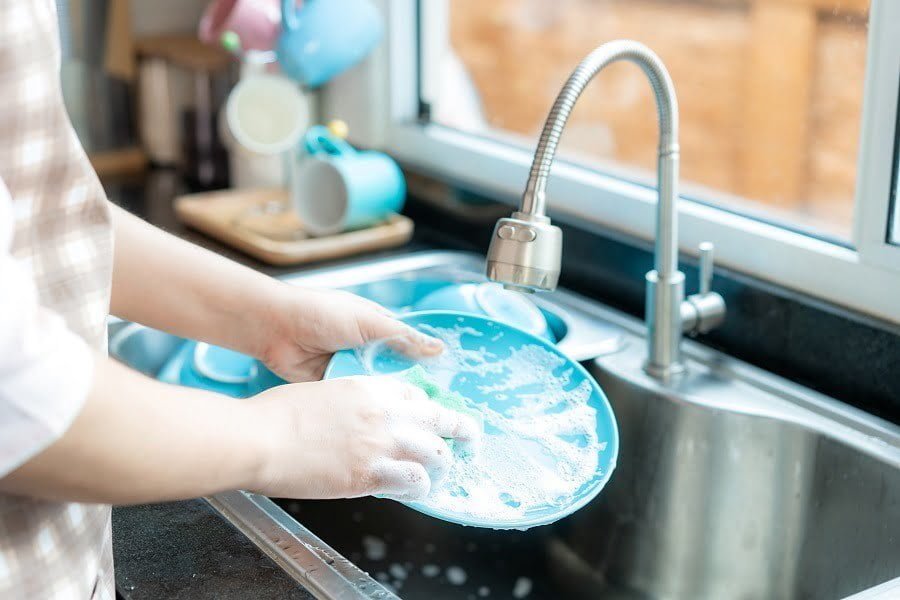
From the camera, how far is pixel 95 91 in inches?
89.0

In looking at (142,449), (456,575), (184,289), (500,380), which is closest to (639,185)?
(500,380)

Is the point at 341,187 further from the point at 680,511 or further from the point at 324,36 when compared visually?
the point at 680,511

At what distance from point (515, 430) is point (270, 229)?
2.69ft

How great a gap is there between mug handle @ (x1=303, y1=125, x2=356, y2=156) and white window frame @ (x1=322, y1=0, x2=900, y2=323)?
0.51 feet

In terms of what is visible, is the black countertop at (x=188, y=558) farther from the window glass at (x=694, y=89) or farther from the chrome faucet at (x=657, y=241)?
the window glass at (x=694, y=89)

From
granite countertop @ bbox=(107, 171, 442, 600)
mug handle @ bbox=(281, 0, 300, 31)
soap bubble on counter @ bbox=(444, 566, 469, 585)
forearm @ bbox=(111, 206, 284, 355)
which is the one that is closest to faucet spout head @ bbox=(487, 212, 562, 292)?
forearm @ bbox=(111, 206, 284, 355)

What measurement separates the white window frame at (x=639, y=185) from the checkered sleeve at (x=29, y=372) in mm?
853

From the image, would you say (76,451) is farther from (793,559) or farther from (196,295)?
(793,559)

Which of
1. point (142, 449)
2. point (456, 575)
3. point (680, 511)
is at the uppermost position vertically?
point (142, 449)

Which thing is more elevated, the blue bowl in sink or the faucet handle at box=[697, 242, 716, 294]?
the faucet handle at box=[697, 242, 716, 294]

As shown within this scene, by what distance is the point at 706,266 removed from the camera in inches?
48.4

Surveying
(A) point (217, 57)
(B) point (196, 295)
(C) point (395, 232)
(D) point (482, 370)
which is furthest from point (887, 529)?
(A) point (217, 57)

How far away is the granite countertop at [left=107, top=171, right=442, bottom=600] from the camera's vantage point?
2.66ft

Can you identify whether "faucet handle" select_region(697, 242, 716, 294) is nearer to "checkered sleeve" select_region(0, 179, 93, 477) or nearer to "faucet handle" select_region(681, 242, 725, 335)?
"faucet handle" select_region(681, 242, 725, 335)
